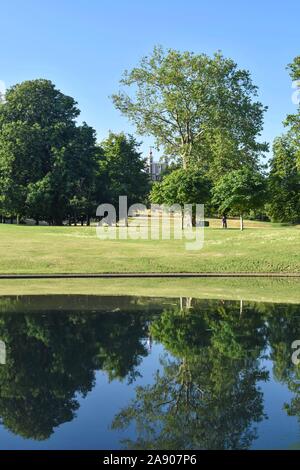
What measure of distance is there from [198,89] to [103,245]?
77.3 feet

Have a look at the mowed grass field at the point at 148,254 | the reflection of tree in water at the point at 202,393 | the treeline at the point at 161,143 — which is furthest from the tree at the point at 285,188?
the reflection of tree in water at the point at 202,393

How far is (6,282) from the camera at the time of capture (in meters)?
23.9

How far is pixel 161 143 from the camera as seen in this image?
57.6m

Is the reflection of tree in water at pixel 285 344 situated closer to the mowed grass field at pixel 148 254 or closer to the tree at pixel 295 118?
the mowed grass field at pixel 148 254

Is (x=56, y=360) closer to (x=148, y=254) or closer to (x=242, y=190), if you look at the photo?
(x=148, y=254)

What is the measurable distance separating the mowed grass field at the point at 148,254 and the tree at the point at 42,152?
17.4m

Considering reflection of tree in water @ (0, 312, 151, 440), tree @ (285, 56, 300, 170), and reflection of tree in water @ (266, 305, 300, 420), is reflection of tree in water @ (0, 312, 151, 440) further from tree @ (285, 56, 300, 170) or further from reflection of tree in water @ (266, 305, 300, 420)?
tree @ (285, 56, 300, 170)

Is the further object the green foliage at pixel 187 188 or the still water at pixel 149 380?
the green foliage at pixel 187 188

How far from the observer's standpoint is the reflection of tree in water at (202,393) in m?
6.91

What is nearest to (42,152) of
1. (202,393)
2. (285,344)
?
(285,344)

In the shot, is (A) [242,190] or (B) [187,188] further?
(B) [187,188]

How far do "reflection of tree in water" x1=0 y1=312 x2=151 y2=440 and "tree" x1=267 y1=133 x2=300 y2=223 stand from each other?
55.6 metres

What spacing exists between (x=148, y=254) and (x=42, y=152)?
32.4 metres

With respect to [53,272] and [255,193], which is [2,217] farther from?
[53,272]
